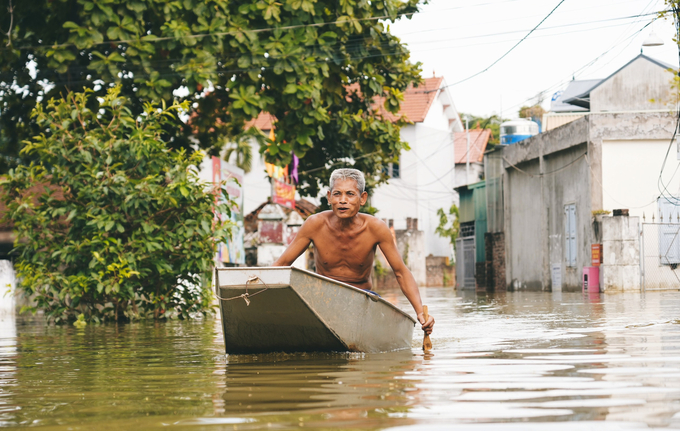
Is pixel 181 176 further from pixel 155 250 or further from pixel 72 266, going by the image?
pixel 72 266

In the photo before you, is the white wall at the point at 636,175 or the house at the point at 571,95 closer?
the white wall at the point at 636,175

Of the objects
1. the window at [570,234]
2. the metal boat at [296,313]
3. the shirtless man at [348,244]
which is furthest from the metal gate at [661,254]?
the metal boat at [296,313]

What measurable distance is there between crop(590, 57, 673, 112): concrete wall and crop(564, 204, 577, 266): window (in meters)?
8.17

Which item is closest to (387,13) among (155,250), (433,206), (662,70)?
(155,250)

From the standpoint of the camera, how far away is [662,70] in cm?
3091

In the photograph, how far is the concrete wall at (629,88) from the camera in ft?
102

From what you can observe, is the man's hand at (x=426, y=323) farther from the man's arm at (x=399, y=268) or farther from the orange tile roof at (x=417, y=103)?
the orange tile roof at (x=417, y=103)

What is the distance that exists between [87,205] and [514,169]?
1819 cm

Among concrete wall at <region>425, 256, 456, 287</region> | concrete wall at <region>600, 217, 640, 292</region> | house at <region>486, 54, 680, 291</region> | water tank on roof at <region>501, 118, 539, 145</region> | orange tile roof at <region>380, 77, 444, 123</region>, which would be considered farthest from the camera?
orange tile roof at <region>380, 77, 444, 123</region>

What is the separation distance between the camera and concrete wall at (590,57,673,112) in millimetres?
31125

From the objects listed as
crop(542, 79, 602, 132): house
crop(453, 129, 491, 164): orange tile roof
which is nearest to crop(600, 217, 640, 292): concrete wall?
crop(542, 79, 602, 132): house

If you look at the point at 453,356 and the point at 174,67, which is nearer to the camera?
the point at 453,356

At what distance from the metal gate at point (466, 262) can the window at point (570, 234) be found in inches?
374

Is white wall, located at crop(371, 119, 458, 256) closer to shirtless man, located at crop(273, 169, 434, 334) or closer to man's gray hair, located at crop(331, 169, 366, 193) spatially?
shirtless man, located at crop(273, 169, 434, 334)
